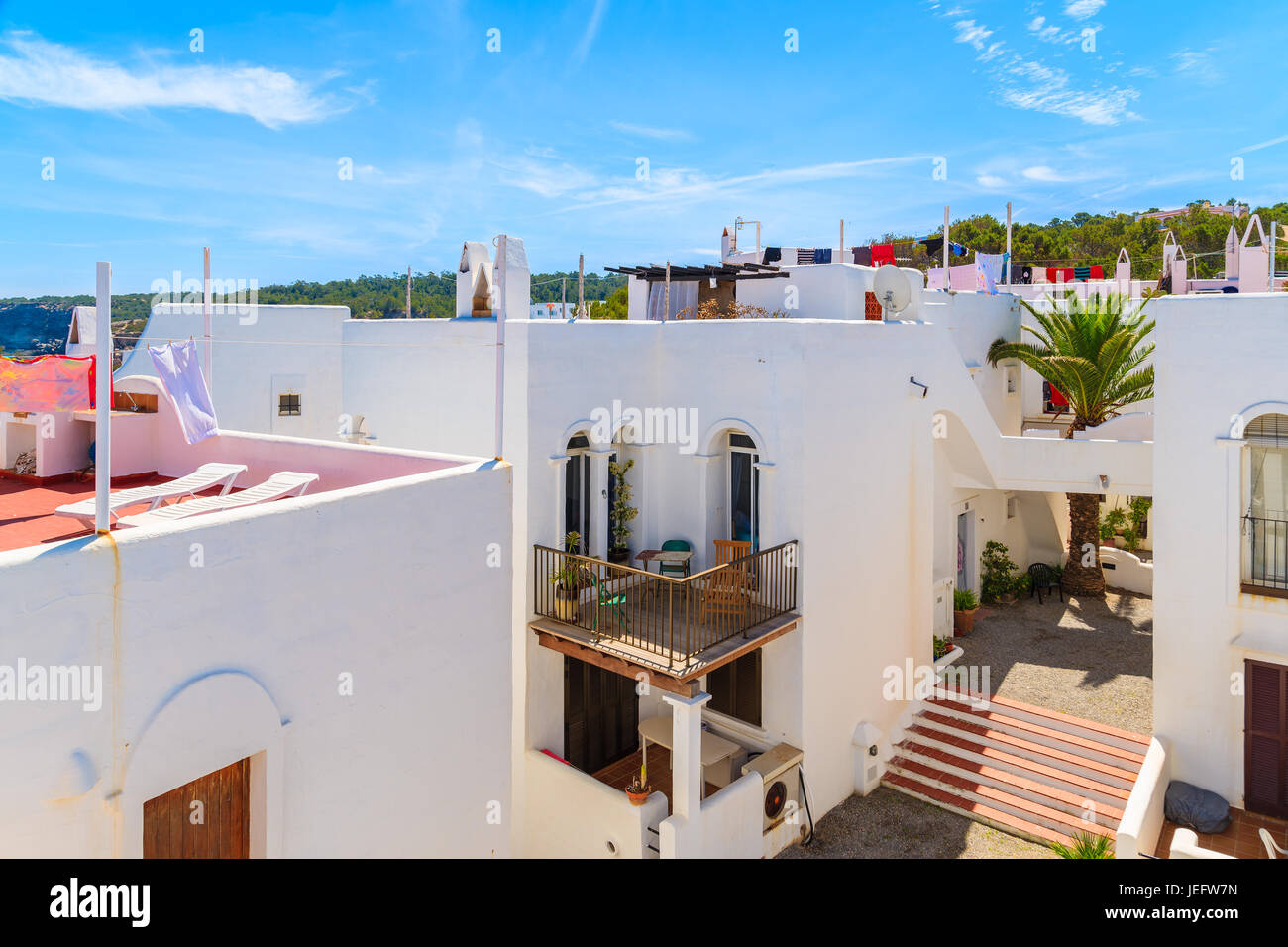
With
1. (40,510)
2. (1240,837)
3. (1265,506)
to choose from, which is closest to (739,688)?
(1240,837)

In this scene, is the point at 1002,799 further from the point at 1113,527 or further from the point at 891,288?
the point at 1113,527

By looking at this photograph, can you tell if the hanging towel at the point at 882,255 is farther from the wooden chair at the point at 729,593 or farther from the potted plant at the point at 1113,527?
the wooden chair at the point at 729,593

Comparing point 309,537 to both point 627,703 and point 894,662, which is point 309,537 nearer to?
point 627,703

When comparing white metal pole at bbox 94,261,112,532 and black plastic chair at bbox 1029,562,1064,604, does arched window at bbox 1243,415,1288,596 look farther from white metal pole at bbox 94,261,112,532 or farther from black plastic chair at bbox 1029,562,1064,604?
white metal pole at bbox 94,261,112,532

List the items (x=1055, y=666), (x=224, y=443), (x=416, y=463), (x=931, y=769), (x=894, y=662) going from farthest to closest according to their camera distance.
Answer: (x=1055, y=666) → (x=894, y=662) → (x=931, y=769) → (x=224, y=443) → (x=416, y=463)

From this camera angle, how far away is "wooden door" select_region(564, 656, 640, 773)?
12891mm

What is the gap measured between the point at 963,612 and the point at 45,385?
677 inches

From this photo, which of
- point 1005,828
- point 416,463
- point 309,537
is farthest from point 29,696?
point 1005,828

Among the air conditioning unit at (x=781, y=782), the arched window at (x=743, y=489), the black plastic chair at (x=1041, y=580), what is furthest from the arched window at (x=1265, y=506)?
the black plastic chair at (x=1041, y=580)

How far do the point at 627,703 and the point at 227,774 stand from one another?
856 cm

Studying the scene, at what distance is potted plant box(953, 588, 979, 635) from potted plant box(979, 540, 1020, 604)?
7.84 feet

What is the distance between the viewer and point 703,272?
16438 millimetres

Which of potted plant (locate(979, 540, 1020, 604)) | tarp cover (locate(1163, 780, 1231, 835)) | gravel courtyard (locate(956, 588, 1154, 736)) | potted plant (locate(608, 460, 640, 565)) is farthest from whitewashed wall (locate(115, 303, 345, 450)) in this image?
tarp cover (locate(1163, 780, 1231, 835))

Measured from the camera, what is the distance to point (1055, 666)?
53.9 feet
